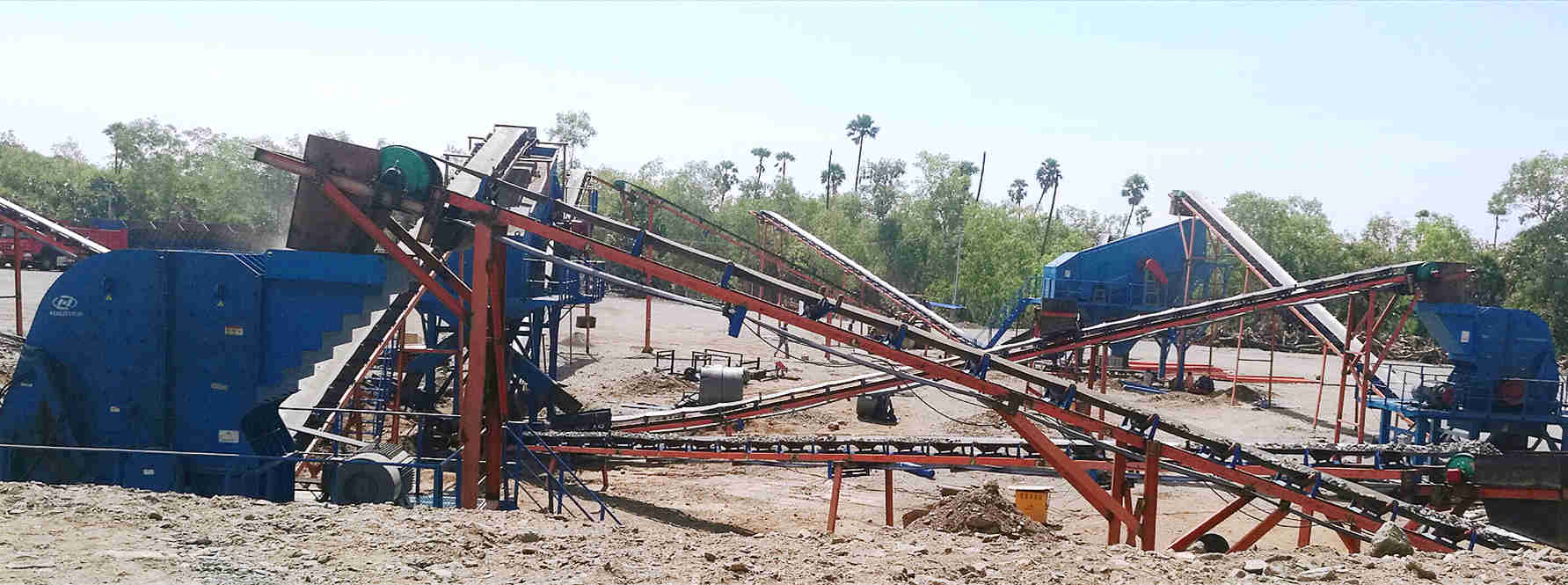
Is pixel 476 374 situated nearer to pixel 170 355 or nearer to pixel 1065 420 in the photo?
pixel 170 355

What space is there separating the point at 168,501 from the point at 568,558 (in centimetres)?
423

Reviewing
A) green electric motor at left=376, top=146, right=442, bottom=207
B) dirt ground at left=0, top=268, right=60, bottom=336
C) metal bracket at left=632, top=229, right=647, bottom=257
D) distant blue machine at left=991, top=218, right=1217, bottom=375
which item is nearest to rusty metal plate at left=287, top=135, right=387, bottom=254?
green electric motor at left=376, top=146, right=442, bottom=207

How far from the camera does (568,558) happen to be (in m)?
7.98

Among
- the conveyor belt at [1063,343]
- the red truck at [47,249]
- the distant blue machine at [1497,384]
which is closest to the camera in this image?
the conveyor belt at [1063,343]

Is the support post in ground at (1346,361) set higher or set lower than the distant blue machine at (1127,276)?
lower

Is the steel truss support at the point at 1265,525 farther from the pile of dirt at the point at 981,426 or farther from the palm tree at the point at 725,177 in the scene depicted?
the palm tree at the point at 725,177

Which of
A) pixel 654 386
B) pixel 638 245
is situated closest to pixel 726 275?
pixel 638 245

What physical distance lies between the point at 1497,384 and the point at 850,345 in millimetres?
15808

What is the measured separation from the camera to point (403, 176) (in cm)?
1242

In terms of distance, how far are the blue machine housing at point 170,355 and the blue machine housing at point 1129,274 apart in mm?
23406

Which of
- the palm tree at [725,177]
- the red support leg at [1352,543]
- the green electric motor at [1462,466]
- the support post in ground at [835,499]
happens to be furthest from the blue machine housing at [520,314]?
the palm tree at [725,177]

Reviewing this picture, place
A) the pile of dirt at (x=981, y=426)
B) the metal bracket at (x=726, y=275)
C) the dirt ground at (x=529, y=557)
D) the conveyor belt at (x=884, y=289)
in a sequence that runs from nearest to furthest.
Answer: the dirt ground at (x=529, y=557), the metal bracket at (x=726, y=275), the pile of dirt at (x=981, y=426), the conveyor belt at (x=884, y=289)

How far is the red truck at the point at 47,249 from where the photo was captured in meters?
50.2

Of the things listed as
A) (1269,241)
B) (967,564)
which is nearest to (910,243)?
(1269,241)
